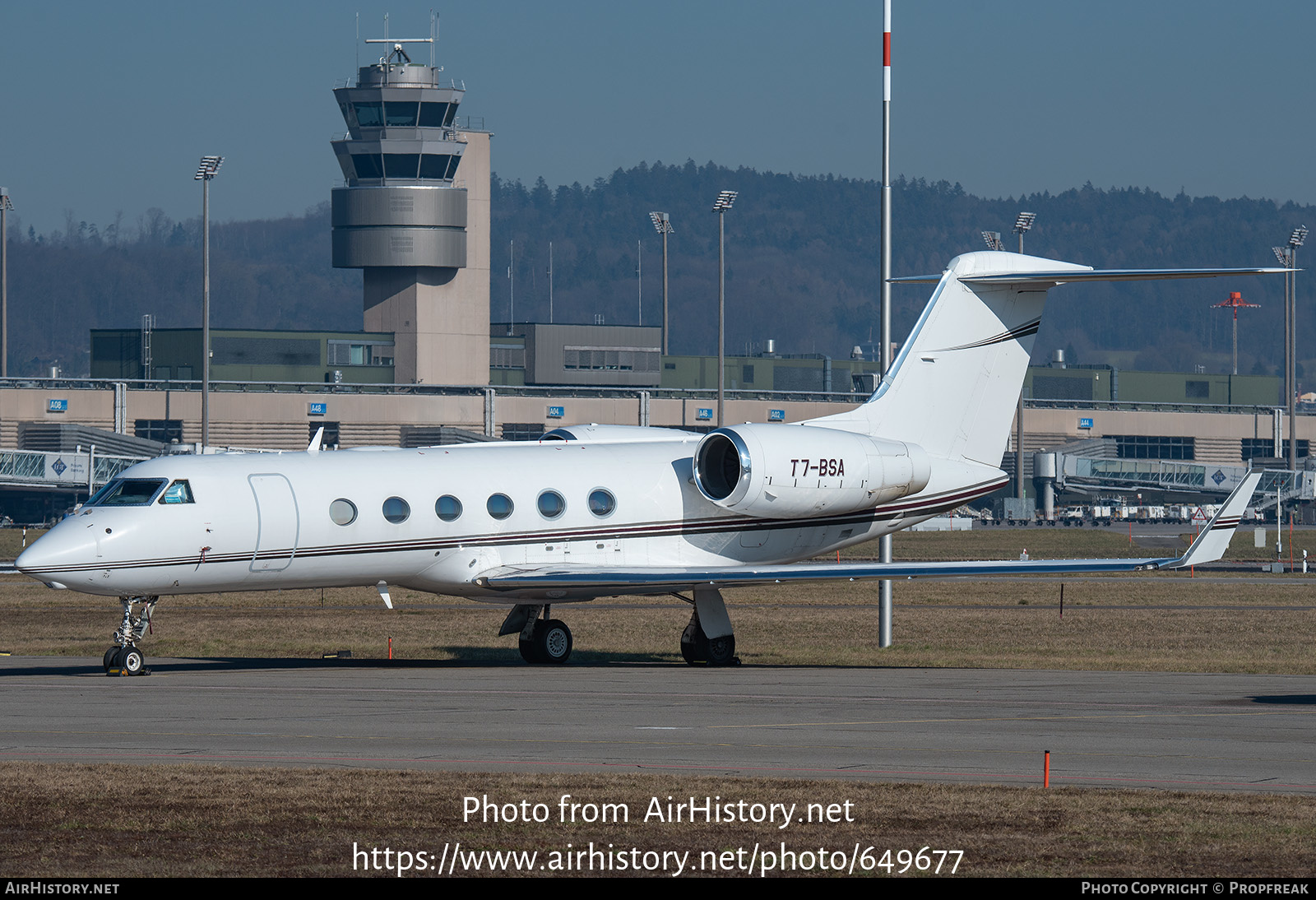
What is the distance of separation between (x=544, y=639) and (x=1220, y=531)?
10.8 metres

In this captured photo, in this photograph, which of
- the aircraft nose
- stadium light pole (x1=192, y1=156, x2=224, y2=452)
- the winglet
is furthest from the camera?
stadium light pole (x1=192, y1=156, x2=224, y2=452)

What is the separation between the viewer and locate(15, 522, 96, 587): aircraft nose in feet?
77.1

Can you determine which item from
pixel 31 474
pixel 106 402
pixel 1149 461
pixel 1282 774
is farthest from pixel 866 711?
pixel 1149 461

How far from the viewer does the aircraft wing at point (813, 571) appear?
79.0ft

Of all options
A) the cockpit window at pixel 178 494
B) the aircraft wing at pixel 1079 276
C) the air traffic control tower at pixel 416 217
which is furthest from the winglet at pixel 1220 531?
the air traffic control tower at pixel 416 217

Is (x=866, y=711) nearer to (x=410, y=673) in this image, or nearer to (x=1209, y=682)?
(x=1209, y=682)

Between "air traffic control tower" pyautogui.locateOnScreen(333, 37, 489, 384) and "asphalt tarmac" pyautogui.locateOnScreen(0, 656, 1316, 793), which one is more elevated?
"air traffic control tower" pyautogui.locateOnScreen(333, 37, 489, 384)

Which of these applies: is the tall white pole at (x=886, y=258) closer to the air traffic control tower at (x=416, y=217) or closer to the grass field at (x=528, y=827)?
the grass field at (x=528, y=827)

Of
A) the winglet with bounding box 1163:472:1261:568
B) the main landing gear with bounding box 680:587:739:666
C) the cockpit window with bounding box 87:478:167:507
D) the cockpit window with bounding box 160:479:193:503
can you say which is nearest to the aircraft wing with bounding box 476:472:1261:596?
the winglet with bounding box 1163:472:1261:568

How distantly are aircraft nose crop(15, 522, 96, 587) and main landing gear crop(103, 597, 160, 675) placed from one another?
1188mm

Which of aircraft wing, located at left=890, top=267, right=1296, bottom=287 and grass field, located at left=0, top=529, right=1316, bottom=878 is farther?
aircraft wing, located at left=890, top=267, right=1296, bottom=287

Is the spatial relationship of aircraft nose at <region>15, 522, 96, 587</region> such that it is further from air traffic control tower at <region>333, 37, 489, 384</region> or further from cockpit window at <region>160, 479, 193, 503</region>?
air traffic control tower at <region>333, 37, 489, 384</region>

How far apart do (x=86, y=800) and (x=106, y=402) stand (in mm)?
91265

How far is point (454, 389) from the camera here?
360 ft
